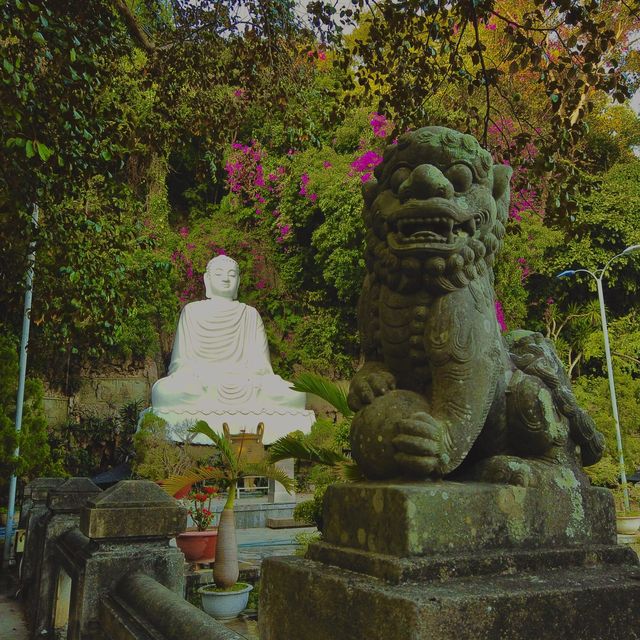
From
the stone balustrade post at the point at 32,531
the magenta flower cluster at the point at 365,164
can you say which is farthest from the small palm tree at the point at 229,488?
the magenta flower cluster at the point at 365,164

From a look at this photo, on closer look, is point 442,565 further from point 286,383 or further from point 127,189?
point 286,383

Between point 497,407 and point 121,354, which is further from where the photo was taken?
point 121,354

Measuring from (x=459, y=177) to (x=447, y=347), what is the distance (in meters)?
0.55

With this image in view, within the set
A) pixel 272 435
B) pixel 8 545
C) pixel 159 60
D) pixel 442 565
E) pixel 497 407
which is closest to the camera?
pixel 442 565

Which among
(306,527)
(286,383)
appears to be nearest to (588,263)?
(286,383)

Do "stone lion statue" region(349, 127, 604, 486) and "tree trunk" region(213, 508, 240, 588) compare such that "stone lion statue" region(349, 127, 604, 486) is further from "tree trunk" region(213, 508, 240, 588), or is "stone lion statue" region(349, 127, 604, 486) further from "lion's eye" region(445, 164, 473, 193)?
"tree trunk" region(213, 508, 240, 588)

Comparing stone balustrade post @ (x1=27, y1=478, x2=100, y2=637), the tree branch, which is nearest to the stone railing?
stone balustrade post @ (x1=27, y1=478, x2=100, y2=637)

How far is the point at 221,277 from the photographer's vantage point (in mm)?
15656

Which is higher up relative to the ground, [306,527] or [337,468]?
[337,468]

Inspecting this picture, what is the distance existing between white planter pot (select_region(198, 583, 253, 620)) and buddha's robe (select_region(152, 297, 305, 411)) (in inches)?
315

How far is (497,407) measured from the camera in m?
1.89

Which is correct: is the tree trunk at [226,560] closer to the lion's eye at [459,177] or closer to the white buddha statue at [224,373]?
the lion's eye at [459,177]

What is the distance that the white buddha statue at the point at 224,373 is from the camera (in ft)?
43.2

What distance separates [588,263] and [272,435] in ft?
29.0
